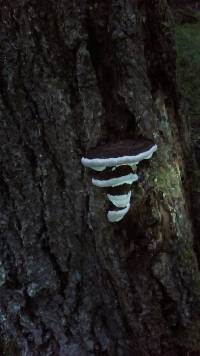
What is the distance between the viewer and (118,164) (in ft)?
5.05

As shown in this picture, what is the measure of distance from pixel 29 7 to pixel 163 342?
6.38ft

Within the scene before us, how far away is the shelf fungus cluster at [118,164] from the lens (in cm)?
155

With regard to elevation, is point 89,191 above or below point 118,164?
below

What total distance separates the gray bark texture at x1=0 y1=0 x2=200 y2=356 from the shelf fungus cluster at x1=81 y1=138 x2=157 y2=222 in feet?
0.40

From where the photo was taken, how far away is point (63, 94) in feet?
5.85

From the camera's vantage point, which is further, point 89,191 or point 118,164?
point 89,191

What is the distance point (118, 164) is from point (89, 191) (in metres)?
0.47

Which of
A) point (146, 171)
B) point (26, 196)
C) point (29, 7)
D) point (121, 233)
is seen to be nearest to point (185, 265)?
point (121, 233)

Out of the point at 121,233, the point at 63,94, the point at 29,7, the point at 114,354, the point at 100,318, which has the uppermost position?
the point at 29,7

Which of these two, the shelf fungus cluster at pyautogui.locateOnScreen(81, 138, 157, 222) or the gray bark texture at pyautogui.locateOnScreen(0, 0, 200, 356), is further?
the gray bark texture at pyautogui.locateOnScreen(0, 0, 200, 356)

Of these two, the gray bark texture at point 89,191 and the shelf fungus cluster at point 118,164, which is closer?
the shelf fungus cluster at point 118,164

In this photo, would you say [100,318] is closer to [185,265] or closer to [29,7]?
[185,265]

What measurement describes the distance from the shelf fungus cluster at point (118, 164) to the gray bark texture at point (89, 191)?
12cm

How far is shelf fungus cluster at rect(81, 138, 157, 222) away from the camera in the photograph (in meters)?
1.55
